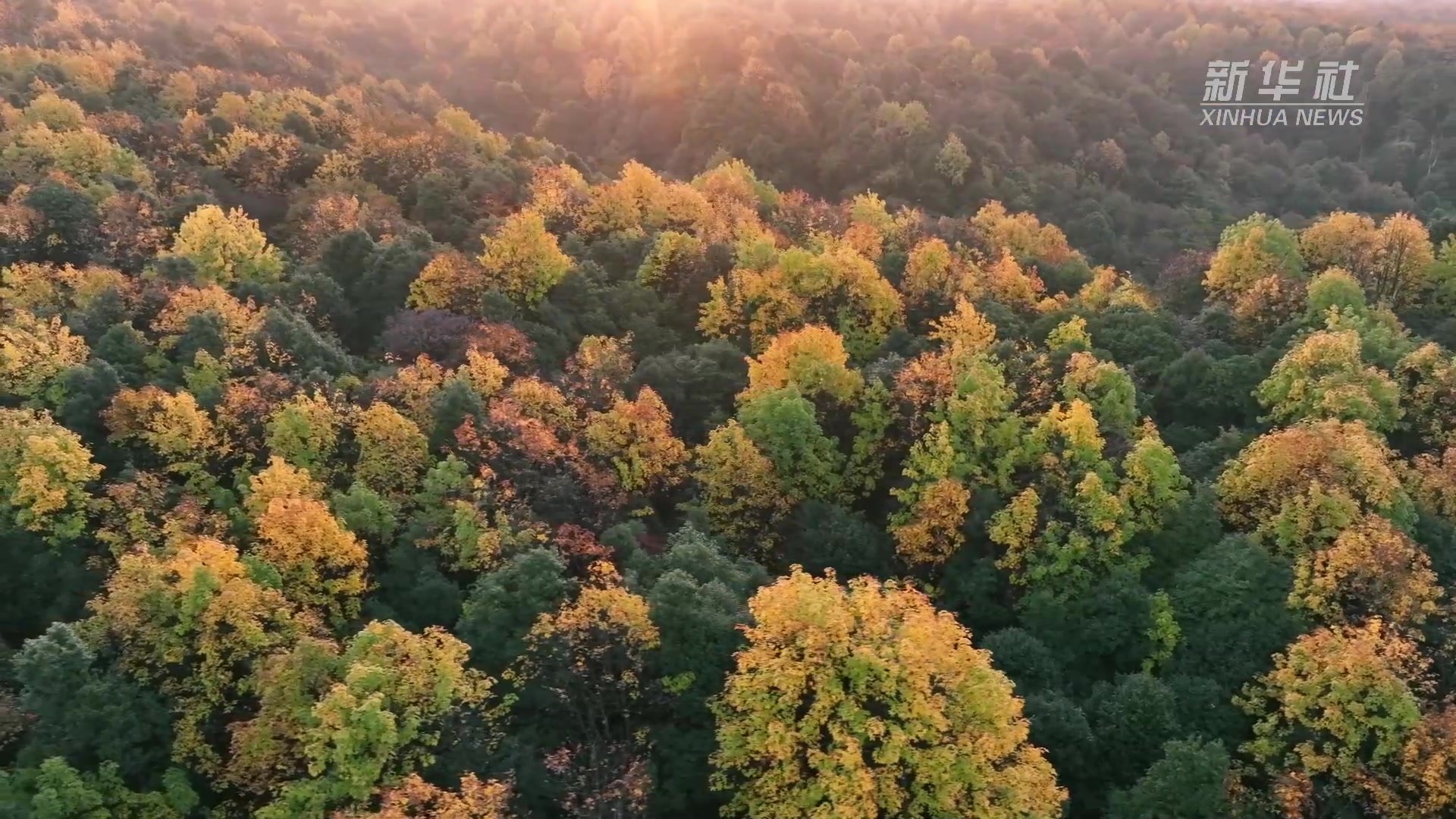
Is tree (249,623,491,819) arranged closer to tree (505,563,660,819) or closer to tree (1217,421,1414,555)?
tree (505,563,660,819)

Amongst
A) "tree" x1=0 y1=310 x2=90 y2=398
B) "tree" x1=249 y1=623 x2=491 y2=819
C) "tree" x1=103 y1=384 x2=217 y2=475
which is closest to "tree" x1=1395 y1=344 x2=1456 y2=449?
"tree" x1=249 y1=623 x2=491 y2=819

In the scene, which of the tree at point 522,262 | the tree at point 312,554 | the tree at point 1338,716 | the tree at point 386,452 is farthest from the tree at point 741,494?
the tree at point 1338,716

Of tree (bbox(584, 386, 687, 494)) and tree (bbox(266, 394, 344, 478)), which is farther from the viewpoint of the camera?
tree (bbox(584, 386, 687, 494))

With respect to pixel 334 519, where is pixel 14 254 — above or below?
above

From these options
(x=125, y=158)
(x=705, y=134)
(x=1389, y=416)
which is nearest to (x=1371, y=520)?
(x=1389, y=416)

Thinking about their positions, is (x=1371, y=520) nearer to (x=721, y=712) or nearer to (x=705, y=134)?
(x=721, y=712)

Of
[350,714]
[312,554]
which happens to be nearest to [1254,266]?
[312,554]

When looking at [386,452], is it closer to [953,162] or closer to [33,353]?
[33,353]
